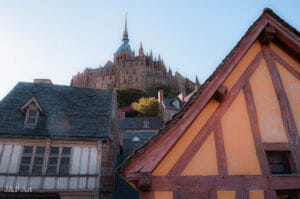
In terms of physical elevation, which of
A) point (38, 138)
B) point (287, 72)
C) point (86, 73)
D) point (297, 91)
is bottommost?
point (297, 91)

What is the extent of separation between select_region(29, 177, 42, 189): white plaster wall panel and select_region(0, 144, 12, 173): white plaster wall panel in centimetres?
152

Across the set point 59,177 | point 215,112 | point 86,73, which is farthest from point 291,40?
point 86,73

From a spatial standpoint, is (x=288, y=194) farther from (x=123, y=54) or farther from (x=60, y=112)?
(x=123, y=54)

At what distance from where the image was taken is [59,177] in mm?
13211

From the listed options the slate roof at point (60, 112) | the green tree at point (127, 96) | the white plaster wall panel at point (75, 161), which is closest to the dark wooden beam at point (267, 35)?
the slate roof at point (60, 112)

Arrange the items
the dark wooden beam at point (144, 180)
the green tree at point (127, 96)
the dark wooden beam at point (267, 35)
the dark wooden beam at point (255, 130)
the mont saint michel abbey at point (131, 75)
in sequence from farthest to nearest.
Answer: the mont saint michel abbey at point (131, 75), the green tree at point (127, 96), the dark wooden beam at point (267, 35), the dark wooden beam at point (255, 130), the dark wooden beam at point (144, 180)

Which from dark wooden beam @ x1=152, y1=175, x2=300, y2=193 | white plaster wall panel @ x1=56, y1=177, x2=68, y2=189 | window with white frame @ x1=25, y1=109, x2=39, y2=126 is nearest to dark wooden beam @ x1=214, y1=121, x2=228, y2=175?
dark wooden beam @ x1=152, y1=175, x2=300, y2=193

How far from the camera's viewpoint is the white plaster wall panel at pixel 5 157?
42.8 ft

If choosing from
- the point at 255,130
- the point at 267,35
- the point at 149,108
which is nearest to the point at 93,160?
the point at 255,130

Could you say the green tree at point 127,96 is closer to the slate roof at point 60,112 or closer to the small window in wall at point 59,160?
the slate roof at point 60,112

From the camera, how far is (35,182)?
1300 cm

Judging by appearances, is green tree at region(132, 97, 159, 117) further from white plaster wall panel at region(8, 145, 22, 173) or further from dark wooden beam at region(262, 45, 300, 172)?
dark wooden beam at region(262, 45, 300, 172)

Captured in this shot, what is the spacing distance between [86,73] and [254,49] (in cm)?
9863

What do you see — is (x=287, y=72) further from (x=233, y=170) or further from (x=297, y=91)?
(x=233, y=170)
